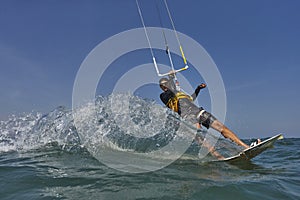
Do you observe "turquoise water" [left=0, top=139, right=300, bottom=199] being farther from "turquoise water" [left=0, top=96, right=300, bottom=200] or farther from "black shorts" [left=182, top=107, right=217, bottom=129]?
"black shorts" [left=182, top=107, right=217, bottom=129]

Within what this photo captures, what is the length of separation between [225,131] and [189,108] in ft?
4.61

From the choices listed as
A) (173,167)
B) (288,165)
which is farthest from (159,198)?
(288,165)

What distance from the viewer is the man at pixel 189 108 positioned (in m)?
9.01

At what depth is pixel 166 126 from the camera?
12852mm

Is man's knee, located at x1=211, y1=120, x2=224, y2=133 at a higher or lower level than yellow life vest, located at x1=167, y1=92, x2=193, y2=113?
A: lower

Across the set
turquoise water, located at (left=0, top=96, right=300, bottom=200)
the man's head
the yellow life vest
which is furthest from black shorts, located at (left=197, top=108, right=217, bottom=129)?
the man's head

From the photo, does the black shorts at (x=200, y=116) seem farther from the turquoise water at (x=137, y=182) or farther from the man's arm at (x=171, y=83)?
the turquoise water at (x=137, y=182)

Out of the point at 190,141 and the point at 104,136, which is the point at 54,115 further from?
the point at 190,141

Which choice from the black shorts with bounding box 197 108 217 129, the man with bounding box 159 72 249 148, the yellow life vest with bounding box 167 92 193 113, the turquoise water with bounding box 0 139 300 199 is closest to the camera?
the turquoise water with bounding box 0 139 300 199

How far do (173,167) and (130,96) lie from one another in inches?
264

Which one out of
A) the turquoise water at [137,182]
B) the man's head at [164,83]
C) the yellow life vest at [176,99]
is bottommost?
the turquoise water at [137,182]

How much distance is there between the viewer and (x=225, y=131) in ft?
29.3

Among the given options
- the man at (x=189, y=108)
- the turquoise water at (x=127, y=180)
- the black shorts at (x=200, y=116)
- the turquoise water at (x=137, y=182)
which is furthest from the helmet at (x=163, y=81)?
the turquoise water at (x=137, y=182)

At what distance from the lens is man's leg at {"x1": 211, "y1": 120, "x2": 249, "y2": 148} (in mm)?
8742
